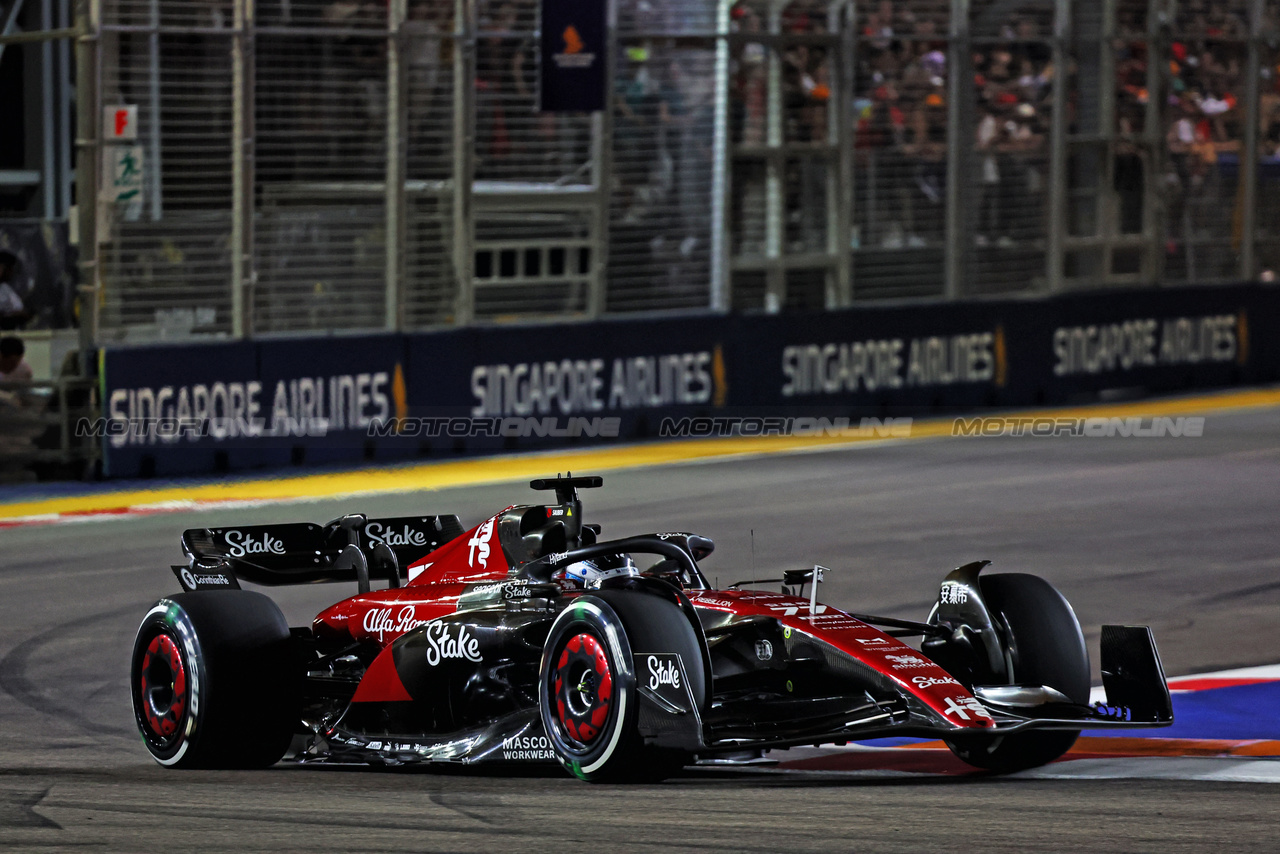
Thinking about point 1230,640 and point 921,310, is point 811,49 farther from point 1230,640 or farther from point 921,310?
point 1230,640

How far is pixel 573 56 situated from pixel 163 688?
12136mm

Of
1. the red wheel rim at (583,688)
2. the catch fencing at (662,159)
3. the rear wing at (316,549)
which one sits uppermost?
the catch fencing at (662,159)

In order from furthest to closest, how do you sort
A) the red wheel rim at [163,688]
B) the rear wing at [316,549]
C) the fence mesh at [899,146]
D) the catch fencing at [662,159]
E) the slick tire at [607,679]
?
the fence mesh at [899,146] < the catch fencing at [662,159] < the rear wing at [316,549] < the red wheel rim at [163,688] < the slick tire at [607,679]

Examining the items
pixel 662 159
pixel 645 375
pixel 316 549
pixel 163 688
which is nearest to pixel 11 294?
pixel 645 375

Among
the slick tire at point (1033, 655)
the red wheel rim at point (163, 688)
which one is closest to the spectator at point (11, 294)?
the red wheel rim at point (163, 688)

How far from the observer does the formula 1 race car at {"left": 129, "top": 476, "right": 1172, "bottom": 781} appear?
22.5 ft

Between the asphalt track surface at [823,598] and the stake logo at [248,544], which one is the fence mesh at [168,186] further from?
the stake logo at [248,544]

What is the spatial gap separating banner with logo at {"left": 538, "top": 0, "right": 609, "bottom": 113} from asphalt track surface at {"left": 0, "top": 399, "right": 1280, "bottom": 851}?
142 inches

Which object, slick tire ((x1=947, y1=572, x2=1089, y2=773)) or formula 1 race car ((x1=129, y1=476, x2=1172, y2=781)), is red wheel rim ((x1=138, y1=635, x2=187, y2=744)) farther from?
slick tire ((x1=947, y1=572, x2=1089, y2=773))

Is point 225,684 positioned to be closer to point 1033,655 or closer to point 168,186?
point 1033,655

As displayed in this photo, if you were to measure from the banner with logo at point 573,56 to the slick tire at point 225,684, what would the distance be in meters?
11.9

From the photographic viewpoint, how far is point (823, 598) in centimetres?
1168

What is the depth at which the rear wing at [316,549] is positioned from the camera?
877cm

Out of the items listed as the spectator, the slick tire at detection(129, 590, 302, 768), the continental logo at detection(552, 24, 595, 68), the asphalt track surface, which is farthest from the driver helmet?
the continental logo at detection(552, 24, 595, 68)
